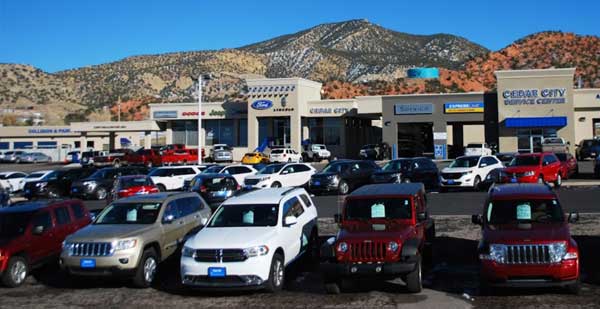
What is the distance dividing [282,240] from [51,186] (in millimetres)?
23457

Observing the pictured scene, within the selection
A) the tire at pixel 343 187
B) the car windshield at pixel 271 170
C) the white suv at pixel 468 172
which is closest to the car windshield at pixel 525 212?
the white suv at pixel 468 172

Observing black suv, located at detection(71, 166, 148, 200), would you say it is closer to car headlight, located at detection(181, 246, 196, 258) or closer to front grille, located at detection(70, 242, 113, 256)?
front grille, located at detection(70, 242, 113, 256)

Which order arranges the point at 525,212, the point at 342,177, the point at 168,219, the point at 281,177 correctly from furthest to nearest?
the point at 281,177 < the point at 342,177 < the point at 168,219 < the point at 525,212

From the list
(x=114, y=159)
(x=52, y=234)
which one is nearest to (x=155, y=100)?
(x=114, y=159)

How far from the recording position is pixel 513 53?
95875mm

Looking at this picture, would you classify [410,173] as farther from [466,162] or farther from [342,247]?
[342,247]

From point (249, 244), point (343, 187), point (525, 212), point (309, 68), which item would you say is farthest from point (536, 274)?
point (309, 68)

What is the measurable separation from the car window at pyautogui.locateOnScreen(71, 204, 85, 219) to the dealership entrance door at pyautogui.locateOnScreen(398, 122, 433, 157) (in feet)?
138

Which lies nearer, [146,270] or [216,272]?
[216,272]

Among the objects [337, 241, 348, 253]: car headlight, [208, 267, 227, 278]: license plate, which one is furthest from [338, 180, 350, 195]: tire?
[208, 267, 227, 278]: license plate

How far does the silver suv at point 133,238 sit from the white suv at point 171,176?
17.1m

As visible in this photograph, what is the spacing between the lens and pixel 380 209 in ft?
38.1

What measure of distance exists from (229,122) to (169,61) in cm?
7490

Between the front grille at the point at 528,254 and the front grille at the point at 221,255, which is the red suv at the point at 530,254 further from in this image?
the front grille at the point at 221,255
